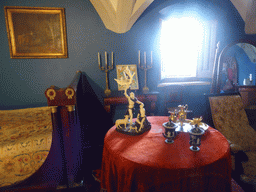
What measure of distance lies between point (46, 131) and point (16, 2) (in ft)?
9.45

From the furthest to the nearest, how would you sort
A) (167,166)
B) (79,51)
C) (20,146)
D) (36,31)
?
(79,51)
(36,31)
(20,146)
(167,166)

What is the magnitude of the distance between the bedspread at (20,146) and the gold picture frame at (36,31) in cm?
154

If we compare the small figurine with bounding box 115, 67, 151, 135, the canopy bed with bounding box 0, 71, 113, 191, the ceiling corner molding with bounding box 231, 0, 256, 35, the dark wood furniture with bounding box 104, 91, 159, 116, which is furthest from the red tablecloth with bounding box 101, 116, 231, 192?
the ceiling corner molding with bounding box 231, 0, 256, 35

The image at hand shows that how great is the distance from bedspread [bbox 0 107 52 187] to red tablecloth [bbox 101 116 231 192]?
1.10m

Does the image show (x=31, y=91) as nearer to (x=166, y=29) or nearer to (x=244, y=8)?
(x=166, y=29)

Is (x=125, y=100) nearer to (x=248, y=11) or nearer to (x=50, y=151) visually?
(x=50, y=151)

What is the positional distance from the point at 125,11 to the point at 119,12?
0.42 feet

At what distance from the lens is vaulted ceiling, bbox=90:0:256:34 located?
3129mm

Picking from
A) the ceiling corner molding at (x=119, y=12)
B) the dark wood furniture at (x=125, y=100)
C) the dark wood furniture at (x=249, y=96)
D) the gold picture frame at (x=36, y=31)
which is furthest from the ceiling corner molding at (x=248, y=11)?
the gold picture frame at (x=36, y=31)

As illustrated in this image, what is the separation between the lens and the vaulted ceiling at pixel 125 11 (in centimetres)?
313

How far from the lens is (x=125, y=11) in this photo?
3.17 metres

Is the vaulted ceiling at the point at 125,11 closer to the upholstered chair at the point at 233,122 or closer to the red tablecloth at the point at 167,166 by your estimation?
the upholstered chair at the point at 233,122

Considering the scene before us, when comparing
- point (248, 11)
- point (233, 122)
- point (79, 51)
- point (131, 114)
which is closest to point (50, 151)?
point (131, 114)

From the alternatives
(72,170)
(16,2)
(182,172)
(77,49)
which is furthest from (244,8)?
(16,2)
